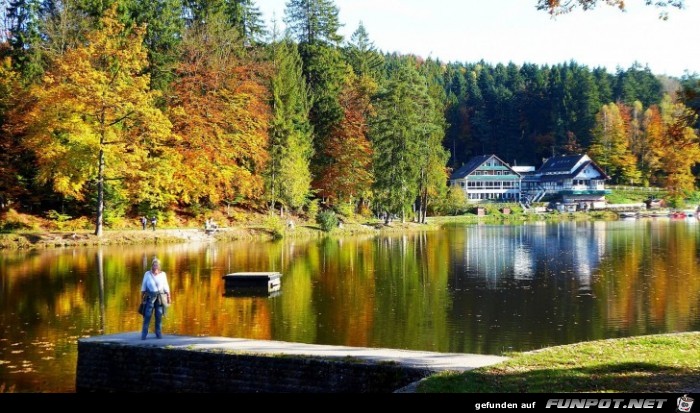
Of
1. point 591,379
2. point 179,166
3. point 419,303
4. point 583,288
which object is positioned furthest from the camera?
point 179,166

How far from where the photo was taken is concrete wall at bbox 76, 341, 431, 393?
1159cm

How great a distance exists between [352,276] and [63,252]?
19.6m

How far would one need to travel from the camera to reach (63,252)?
3978 centimetres

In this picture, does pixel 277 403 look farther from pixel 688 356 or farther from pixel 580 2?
pixel 580 2

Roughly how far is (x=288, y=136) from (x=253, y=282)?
39.6m

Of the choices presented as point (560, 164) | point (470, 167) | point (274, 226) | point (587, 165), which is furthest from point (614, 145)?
point (274, 226)

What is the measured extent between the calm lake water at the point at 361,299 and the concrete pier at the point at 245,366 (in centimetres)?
83


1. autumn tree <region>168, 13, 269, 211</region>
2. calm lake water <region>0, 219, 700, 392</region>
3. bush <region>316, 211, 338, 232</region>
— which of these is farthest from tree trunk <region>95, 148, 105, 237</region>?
bush <region>316, 211, 338, 232</region>

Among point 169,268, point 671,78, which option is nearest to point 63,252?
point 169,268

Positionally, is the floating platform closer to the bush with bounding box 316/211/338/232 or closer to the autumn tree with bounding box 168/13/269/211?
the autumn tree with bounding box 168/13/269/211

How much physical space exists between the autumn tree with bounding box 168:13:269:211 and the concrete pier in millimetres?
39787

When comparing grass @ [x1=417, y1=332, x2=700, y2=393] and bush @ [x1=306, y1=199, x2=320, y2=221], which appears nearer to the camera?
grass @ [x1=417, y1=332, x2=700, y2=393]

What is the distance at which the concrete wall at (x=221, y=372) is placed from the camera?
11.6 m

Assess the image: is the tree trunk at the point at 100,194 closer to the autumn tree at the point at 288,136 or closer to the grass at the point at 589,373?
the autumn tree at the point at 288,136
